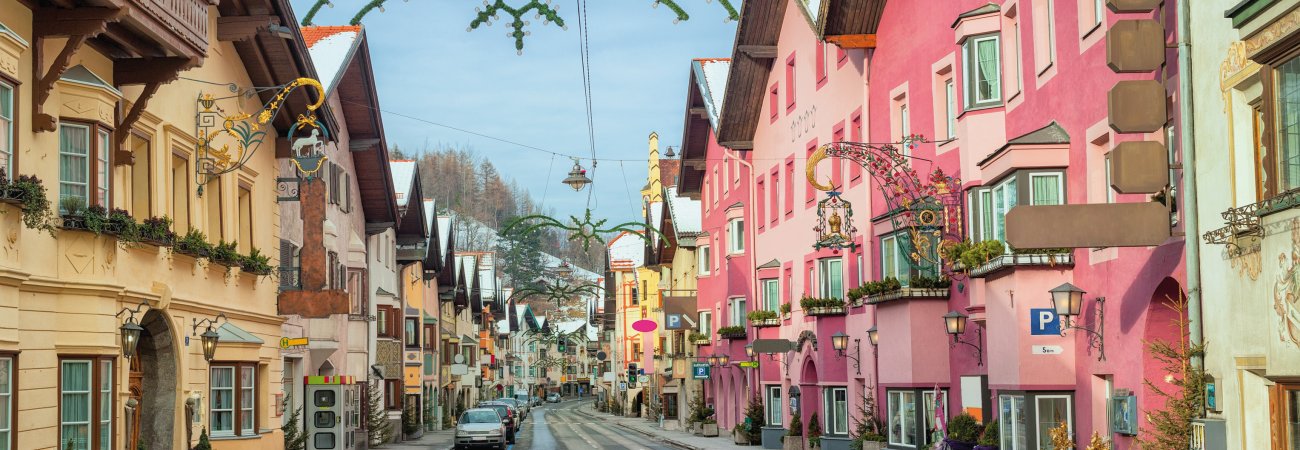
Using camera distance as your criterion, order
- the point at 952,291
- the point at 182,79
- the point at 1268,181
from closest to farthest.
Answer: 1. the point at 1268,181
2. the point at 182,79
3. the point at 952,291

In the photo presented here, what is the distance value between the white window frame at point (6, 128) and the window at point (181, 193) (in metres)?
6.88

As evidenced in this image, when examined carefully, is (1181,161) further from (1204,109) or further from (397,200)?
(397,200)

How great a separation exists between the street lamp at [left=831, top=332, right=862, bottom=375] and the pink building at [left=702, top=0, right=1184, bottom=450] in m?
0.09

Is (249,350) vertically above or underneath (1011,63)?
underneath

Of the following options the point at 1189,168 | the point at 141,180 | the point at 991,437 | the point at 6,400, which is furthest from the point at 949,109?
the point at 6,400

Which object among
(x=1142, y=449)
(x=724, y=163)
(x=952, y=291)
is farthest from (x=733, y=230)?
(x=1142, y=449)

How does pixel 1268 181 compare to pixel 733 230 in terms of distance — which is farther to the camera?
pixel 733 230

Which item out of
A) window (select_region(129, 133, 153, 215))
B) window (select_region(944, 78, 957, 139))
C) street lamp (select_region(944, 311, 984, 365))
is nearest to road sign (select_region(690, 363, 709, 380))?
window (select_region(944, 78, 957, 139))

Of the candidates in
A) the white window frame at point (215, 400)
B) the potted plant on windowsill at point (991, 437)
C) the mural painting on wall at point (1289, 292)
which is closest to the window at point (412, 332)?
the white window frame at point (215, 400)

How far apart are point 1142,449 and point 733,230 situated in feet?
105

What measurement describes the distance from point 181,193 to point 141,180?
1.94 m

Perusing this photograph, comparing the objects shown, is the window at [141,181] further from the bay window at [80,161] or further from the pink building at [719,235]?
the pink building at [719,235]

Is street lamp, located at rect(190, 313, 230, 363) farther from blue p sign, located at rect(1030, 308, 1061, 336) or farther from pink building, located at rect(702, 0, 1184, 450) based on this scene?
blue p sign, located at rect(1030, 308, 1061, 336)

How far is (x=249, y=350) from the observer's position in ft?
81.6
